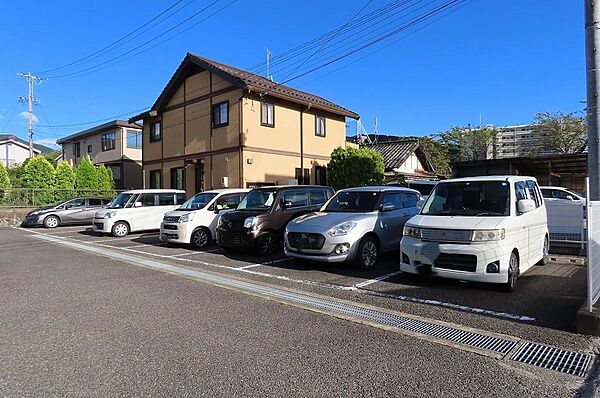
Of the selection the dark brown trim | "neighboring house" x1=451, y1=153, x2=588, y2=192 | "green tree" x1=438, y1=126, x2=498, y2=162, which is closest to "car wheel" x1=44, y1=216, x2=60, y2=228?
the dark brown trim

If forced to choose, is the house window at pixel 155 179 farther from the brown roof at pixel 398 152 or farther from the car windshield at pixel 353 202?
the car windshield at pixel 353 202

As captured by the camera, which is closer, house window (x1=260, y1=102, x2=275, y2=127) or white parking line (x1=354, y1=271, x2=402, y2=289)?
white parking line (x1=354, y1=271, x2=402, y2=289)

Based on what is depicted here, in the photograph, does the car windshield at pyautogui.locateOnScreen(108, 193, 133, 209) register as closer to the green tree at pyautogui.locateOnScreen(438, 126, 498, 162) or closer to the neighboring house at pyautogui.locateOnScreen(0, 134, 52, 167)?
the green tree at pyautogui.locateOnScreen(438, 126, 498, 162)

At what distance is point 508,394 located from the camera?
3092 mm

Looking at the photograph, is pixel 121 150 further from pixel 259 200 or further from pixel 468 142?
pixel 468 142

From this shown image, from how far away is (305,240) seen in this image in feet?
26.3

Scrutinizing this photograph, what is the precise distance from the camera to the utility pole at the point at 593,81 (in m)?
7.51

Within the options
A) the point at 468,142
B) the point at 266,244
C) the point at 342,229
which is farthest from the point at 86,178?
the point at 468,142

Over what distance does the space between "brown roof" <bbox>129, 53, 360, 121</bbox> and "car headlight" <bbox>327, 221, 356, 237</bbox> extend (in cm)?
1225

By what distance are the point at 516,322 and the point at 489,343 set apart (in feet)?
2.78

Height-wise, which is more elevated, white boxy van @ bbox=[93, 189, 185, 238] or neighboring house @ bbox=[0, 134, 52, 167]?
neighboring house @ bbox=[0, 134, 52, 167]

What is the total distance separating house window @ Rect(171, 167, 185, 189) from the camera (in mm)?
23281

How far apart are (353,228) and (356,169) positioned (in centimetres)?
1277

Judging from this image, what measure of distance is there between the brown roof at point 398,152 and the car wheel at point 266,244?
2024 centimetres
